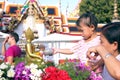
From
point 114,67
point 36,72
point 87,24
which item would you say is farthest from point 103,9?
point 114,67

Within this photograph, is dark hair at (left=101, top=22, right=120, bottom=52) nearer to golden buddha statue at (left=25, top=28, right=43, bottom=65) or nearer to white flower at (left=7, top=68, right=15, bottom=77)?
white flower at (left=7, top=68, right=15, bottom=77)

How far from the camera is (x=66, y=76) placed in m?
3.77

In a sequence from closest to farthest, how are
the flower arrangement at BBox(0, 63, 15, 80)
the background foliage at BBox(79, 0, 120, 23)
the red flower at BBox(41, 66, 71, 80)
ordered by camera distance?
the red flower at BBox(41, 66, 71, 80), the flower arrangement at BBox(0, 63, 15, 80), the background foliage at BBox(79, 0, 120, 23)

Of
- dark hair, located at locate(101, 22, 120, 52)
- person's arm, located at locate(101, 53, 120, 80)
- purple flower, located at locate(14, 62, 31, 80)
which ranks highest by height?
dark hair, located at locate(101, 22, 120, 52)

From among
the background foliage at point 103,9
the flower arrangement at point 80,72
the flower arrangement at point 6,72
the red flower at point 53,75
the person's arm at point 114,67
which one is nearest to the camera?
the person's arm at point 114,67

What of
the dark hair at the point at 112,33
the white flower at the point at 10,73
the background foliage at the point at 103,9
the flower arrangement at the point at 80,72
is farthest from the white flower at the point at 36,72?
the background foliage at the point at 103,9

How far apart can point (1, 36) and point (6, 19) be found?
9970 millimetres

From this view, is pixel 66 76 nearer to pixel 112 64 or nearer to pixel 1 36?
pixel 112 64

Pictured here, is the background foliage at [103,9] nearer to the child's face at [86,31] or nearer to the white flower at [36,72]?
the child's face at [86,31]

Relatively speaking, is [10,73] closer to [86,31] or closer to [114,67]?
[86,31]

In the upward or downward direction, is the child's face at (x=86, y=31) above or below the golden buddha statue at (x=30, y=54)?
above

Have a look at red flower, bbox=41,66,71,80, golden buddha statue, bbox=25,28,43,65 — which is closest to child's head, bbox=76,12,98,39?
red flower, bbox=41,66,71,80

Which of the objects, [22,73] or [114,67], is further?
[22,73]

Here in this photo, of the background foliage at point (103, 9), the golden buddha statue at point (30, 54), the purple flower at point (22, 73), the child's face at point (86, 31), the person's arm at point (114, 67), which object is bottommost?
the background foliage at point (103, 9)
